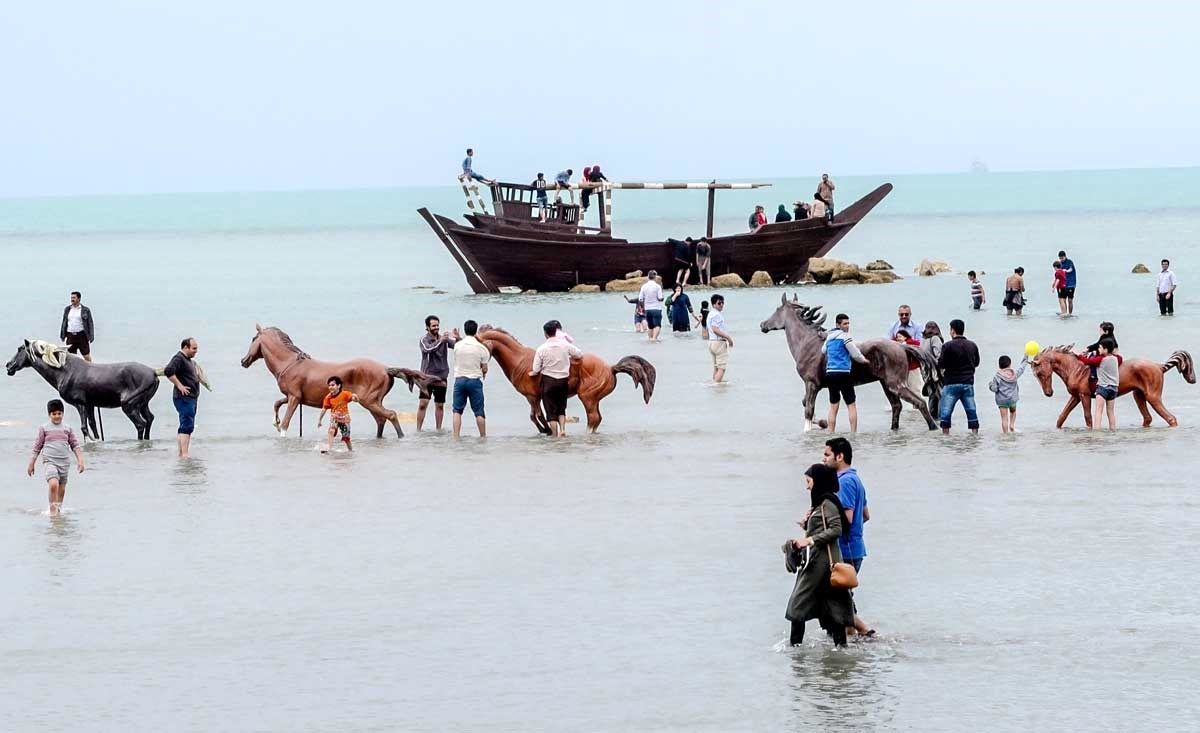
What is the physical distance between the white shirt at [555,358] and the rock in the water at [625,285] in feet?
89.6

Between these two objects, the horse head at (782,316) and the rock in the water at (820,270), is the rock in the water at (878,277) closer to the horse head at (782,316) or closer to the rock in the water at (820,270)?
the rock in the water at (820,270)

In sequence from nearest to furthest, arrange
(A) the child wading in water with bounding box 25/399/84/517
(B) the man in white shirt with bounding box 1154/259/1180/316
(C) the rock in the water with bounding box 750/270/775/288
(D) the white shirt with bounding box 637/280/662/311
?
(A) the child wading in water with bounding box 25/399/84/517, (D) the white shirt with bounding box 637/280/662/311, (B) the man in white shirt with bounding box 1154/259/1180/316, (C) the rock in the water with bounding box 750/270/775/288

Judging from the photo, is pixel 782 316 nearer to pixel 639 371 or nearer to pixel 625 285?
pixel 639 371

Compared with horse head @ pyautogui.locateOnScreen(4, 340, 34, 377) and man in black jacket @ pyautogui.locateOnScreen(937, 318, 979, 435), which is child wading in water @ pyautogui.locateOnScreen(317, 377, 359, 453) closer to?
horse head @ pyautogui.locateOnScreen(4, 340, 34, 377)

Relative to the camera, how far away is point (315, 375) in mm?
19219

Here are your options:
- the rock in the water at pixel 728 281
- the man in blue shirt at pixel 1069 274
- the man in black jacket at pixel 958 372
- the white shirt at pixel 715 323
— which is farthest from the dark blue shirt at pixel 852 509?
the rock in the water at pixel 728 281

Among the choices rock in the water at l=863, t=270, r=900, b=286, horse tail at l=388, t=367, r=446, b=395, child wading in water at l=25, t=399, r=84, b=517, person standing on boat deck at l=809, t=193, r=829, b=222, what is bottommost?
child wading in water at l=25, t=399, r=84, b=517

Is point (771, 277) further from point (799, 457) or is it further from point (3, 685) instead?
point (3, 685)

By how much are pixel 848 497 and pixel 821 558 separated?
0.41 m

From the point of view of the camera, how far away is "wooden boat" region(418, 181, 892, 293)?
4656cm

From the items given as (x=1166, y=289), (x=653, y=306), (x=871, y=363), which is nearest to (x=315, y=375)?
(x=871, y=363)

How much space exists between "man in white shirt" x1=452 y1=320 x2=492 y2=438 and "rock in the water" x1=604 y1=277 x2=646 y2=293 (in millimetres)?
26858

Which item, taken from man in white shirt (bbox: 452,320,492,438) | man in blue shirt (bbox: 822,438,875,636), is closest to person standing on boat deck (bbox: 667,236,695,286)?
man in white shirt (bbox: 452,320,492,438)

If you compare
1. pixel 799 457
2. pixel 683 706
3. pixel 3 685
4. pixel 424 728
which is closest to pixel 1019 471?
pixel 799 457
